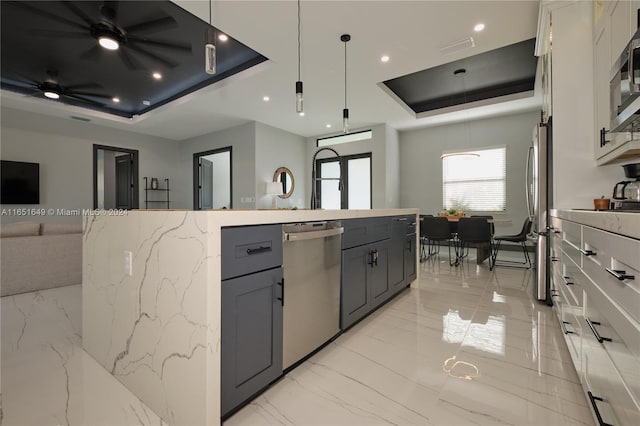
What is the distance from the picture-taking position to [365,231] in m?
2.33

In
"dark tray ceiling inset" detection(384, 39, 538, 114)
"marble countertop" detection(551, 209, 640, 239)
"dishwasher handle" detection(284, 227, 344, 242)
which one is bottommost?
"dishwasher handle" detection(284, 227, 344, 242)

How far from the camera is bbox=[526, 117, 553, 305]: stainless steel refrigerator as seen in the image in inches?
109

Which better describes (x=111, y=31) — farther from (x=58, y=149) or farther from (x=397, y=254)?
(x=58, y=149)

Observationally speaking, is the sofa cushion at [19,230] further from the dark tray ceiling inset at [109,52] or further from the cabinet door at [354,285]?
the cabinet door at [354,285]

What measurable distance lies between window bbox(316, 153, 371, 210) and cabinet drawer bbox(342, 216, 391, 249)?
405 centimetres

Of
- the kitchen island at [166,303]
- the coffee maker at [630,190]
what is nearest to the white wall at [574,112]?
the coffee maker at [630,190]

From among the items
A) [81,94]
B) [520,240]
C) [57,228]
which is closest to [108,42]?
[57,228]

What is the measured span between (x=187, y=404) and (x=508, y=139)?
6.82m

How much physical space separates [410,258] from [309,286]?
76.2 inches

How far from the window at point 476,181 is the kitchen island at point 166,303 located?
18.3ft

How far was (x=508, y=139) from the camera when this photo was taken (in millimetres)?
5816

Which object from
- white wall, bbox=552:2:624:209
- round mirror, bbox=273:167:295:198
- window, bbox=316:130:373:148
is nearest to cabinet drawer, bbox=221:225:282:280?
white wall, bbox=552:2:624:209

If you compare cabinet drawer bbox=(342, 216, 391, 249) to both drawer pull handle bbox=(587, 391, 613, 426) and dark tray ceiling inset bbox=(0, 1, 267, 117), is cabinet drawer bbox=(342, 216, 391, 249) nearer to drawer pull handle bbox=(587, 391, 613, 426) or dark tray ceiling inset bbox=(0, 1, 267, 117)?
drawer pull handle bbox=(587, 391, 613, 426)

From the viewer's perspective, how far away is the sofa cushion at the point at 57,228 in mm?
3335
